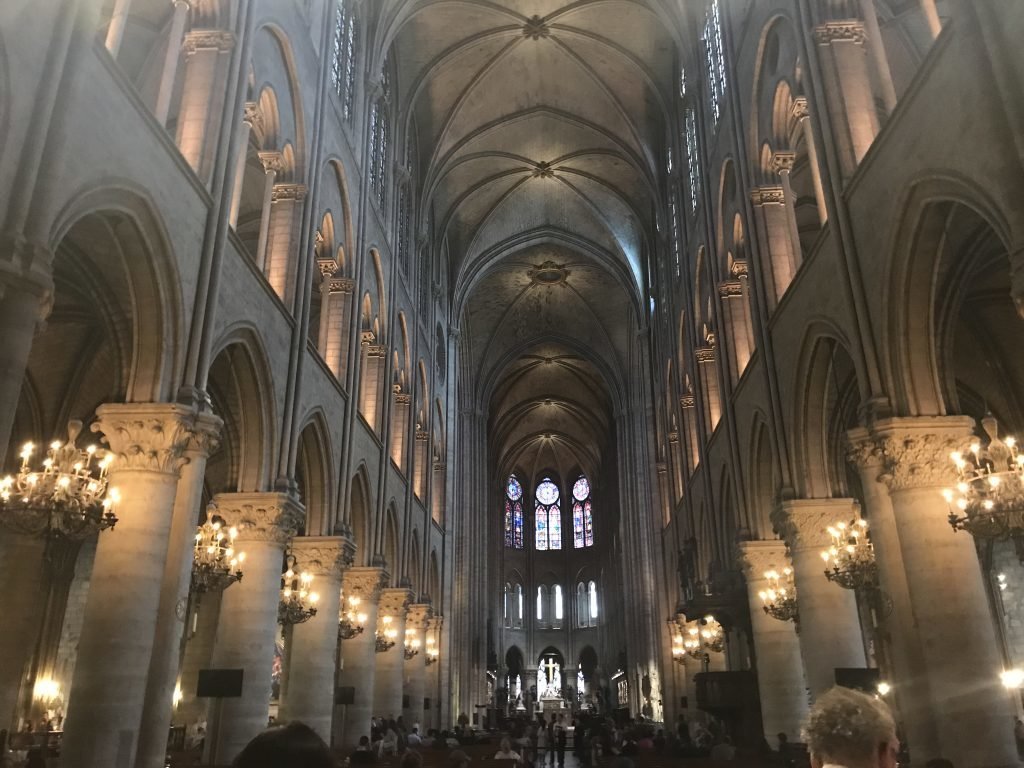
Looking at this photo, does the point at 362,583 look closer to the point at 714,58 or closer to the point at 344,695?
the point at 344,695

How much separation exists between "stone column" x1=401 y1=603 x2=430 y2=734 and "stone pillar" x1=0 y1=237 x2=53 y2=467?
19781 mm

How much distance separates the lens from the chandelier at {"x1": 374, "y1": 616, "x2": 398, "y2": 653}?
71.1ft

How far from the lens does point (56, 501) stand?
27.6 ft

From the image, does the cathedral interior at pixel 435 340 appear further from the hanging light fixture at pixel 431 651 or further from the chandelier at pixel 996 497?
the hanging light fixture at pixel 431 651

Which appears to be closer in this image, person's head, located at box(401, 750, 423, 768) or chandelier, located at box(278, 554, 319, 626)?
person's head, located at box(401, 750, 423, 768)

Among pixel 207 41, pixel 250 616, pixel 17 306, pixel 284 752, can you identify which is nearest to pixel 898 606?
pixel 250 616

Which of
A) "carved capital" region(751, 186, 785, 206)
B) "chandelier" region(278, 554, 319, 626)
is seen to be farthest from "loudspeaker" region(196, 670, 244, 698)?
"carved capital" region(751, 186, 785, 206)

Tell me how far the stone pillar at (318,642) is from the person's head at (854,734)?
1441cm

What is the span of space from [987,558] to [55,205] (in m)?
22.1

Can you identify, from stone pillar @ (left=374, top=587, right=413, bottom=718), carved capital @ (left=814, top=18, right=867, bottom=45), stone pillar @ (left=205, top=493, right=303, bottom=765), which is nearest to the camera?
carved capital @ (left=814, top=18, right=867, bottom=45)

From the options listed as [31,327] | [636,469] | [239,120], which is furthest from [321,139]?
[636,469]

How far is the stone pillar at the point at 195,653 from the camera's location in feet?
77.4

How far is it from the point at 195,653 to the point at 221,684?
14.9m

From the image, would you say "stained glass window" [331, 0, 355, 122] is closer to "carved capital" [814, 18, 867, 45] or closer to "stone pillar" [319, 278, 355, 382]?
"stone pillar" [319, 278, 355, 382]
